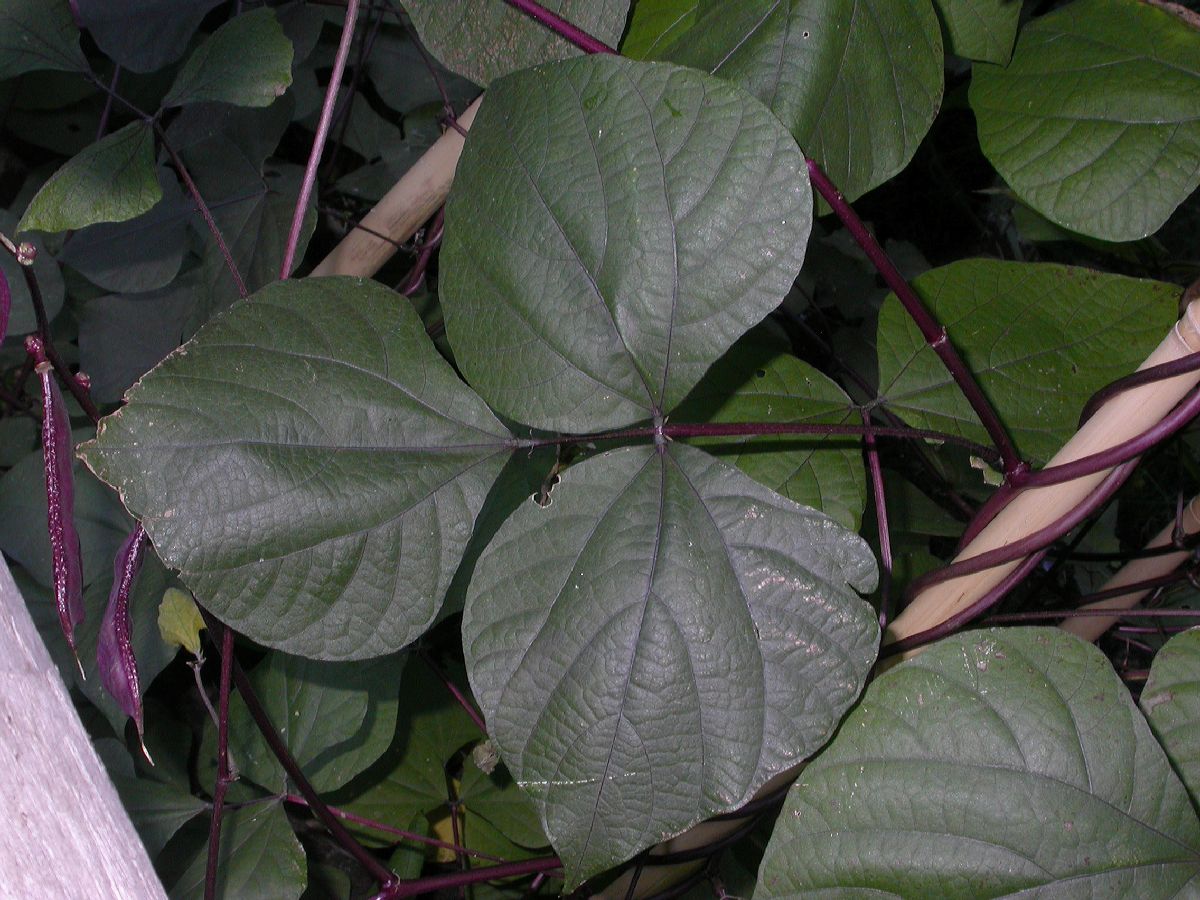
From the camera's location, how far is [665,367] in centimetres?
64

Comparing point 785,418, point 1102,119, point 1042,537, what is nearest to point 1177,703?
point 1042,537

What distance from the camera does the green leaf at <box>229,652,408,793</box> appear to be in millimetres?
967

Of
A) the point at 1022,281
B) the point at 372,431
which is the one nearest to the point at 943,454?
the point at 1022,281

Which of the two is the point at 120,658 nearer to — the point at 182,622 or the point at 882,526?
the point at 182,622

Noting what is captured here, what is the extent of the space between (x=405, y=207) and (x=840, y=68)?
0.45 meters

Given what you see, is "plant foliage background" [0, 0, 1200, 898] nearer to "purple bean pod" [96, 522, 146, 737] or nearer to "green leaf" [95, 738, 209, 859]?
"purple bean pod" [96, 522, 146, 737]

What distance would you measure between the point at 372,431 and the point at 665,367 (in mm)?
214

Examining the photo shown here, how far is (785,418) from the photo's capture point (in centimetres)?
Answer: 81

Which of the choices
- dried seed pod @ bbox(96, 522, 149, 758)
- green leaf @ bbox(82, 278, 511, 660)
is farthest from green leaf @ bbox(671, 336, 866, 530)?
dried seed pod @ bbox(96, 522, 149, 758)

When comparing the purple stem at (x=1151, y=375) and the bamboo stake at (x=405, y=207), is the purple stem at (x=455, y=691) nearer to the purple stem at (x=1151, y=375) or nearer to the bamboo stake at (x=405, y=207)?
the bamboo stake at (x=405, y=207)

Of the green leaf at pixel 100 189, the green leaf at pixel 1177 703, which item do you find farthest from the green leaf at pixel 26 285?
the green leaf at pixel 1177 703

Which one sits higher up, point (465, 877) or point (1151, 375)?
point (1151, 375)

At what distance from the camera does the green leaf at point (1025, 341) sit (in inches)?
31.6

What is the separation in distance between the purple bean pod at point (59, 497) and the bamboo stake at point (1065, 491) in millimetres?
623
